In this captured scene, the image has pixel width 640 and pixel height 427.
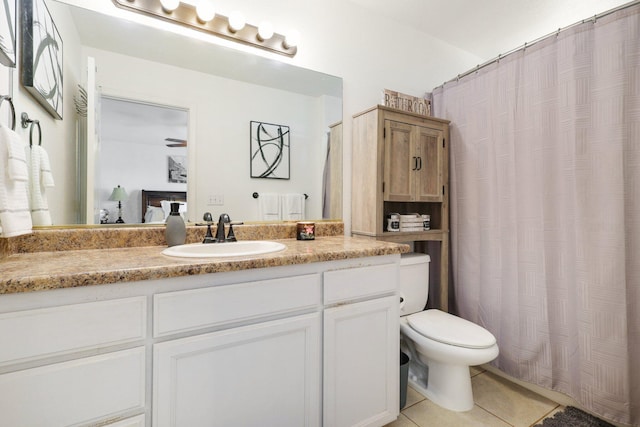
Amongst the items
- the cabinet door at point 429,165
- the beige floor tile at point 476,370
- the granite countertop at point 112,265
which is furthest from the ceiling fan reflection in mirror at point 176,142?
the beige floor tile at point 476,370

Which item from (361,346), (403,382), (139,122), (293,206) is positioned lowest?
(403,382)

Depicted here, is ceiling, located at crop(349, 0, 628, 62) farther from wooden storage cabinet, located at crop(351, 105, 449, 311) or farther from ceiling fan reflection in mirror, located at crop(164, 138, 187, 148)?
ceiling fan reflection in mirror, located at crop(164, 138, 187, 148)

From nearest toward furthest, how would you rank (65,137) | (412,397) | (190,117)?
1. (65,137)
2. (190,117)
3. (412,397)

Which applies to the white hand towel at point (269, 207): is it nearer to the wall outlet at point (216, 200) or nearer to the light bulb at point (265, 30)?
the wall outlet at point (216, 200)

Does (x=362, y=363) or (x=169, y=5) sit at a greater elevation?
(x=169, y=5)

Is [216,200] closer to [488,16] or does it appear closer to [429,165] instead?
[429,165]

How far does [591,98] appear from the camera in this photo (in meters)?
1.40

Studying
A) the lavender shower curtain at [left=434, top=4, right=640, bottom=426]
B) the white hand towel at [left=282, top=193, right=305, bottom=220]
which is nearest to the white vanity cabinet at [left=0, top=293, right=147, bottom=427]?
the white hand towel at [left=282, top=193, right=305, bottom=220]

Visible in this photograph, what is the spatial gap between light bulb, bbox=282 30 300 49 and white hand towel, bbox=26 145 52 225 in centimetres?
124

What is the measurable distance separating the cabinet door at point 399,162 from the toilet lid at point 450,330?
71 cm

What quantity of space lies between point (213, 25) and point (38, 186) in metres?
1.06

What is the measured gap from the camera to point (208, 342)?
937 mm

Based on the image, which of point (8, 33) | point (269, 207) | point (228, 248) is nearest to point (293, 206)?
point (269, 207)

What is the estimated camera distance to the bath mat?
139 cm
